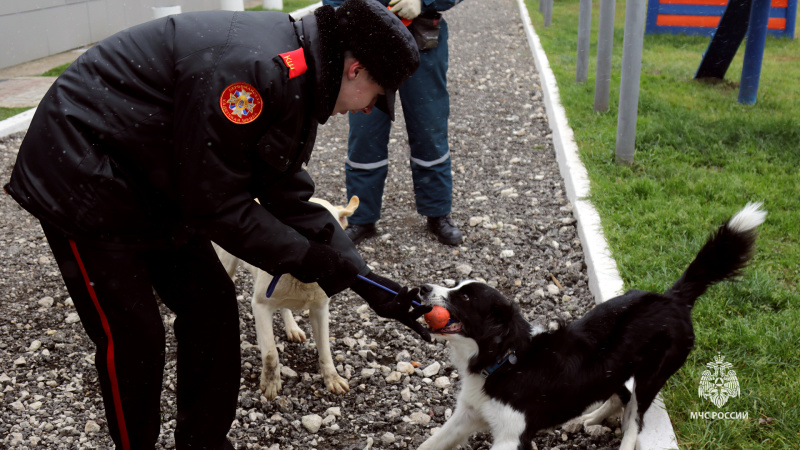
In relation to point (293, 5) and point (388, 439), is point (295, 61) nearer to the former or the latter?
point (388, 439)

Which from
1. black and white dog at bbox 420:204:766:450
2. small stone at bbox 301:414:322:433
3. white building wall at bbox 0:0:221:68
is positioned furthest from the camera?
white building wall at bbox 0:0:221:68

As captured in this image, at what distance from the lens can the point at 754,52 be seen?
7.80 metres

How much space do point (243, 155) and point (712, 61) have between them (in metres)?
8.30

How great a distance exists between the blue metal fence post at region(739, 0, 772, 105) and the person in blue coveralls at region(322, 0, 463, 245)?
4563mm

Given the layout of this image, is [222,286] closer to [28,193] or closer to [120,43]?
[28,193]

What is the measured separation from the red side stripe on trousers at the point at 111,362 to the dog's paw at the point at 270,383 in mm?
987

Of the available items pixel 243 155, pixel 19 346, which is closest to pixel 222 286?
pixel 243 155

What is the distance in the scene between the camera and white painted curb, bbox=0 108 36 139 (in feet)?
23.2

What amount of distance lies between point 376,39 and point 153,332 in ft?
4.15

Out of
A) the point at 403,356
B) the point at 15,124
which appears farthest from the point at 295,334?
the point at 15,124

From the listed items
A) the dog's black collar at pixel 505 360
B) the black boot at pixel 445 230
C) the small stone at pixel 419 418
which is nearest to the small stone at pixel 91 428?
the small stone at pixel 419 418

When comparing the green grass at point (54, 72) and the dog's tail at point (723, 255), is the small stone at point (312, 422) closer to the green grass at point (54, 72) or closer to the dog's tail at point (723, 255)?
the dog's tail at point (723, 255)

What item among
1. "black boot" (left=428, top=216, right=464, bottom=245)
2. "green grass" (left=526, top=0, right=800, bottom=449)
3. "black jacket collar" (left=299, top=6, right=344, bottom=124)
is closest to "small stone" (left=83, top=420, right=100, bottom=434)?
"black jacket collar" (left=299, top=6, right=344, bottom=124)

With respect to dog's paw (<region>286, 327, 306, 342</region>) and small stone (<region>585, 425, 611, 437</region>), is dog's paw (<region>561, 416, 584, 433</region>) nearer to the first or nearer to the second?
small stone (<region>585, 425, 611, 437</region>)
